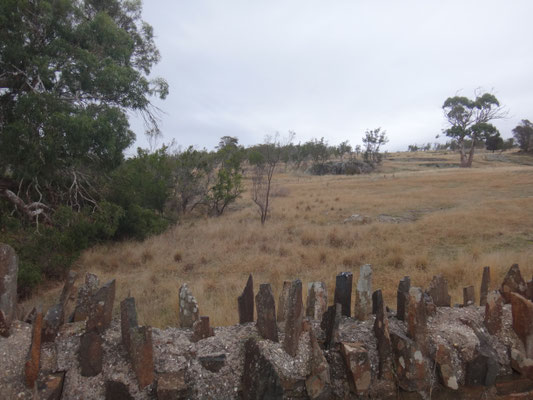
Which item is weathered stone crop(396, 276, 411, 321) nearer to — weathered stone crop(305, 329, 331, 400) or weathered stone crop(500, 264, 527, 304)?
weathered stone crop(305, 329, 331, 400)

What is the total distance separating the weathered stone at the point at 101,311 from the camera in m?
1.69

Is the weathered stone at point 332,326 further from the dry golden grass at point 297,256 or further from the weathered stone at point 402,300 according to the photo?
the dry golden grass at point 297,256

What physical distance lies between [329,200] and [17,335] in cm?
1576

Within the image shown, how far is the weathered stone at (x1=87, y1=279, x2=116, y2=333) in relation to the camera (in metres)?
1.69

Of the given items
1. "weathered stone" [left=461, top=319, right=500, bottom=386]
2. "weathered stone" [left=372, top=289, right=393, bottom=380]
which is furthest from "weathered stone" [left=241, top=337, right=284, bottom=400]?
"weathered stone" [left=461, top=319, right=500, bottom=386]

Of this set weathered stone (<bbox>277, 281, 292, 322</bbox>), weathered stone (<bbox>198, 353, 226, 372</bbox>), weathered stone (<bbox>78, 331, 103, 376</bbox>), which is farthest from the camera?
weathered stone (<bbox>277, 281, 292, 322</bbox>)

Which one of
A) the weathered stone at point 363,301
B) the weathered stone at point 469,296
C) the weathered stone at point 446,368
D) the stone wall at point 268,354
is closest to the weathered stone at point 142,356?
the stone wall at point 268,354

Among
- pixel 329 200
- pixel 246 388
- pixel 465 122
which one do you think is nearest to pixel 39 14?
pixel 246 388

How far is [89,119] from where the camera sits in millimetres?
5957

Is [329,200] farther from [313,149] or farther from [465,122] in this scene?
[465,122]

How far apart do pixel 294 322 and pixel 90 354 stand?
3.45ft

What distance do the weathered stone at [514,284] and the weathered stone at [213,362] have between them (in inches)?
88.1

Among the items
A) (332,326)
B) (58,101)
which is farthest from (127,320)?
(58,101)

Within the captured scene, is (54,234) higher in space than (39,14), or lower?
lower
